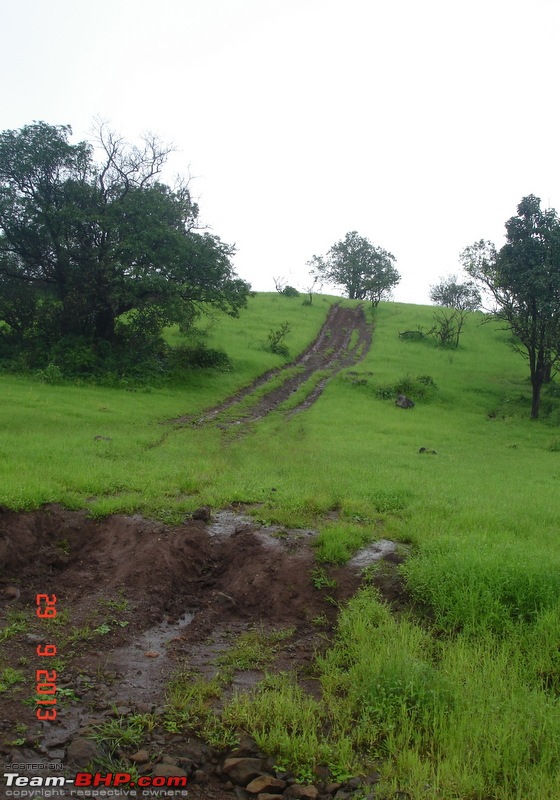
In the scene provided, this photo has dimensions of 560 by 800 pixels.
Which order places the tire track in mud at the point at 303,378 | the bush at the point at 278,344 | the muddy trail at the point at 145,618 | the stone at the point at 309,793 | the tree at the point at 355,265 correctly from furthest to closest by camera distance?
the tree at the point at 355,265 → the bush at the point at 278,344 → the tire track in mud at the point at 303,378 → the muddy trail at the point at 145,618 → the stone at the point at 309,793

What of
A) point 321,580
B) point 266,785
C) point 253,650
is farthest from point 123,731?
point 321,580

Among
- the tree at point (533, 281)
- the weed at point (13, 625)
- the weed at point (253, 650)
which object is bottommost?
the weed at point (13, 625)

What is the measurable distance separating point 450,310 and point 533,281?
31.9 meters

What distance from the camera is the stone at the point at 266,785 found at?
4.22 meters

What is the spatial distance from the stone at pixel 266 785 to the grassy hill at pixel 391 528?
0.27 meters

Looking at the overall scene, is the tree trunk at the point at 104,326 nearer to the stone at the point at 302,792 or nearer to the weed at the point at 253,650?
the weed at the point at 253,650

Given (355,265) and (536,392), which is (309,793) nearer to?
(536,392)

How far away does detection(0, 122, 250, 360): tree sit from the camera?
24578 mm

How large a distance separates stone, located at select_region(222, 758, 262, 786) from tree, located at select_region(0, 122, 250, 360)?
21.8 meters

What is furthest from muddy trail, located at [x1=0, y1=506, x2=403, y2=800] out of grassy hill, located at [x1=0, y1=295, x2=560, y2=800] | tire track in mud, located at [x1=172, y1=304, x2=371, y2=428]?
tire track in mud, located at [x1=172, y1=304, x2=371, y2=428]

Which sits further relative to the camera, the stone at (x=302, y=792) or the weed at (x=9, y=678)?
the weed at (x=9, y=678)

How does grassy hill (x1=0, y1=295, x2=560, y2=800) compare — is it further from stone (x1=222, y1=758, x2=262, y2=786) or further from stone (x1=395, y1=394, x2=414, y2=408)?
stone (x1=395, y1=394, x2=414, y2=408)
